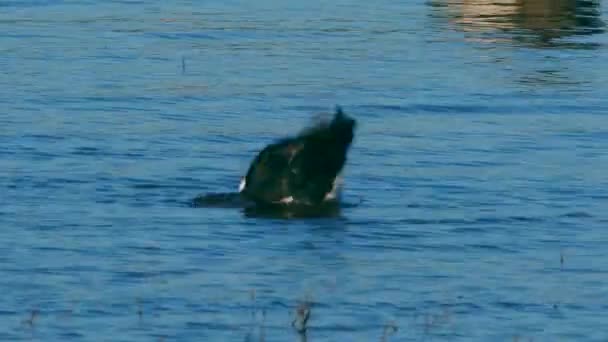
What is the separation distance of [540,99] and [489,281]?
8133mm

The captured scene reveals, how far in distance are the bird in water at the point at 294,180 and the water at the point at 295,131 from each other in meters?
0.26

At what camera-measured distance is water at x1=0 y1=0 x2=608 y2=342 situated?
11609mm

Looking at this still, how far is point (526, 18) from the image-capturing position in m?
27.1

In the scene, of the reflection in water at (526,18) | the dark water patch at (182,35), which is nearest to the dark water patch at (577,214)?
the reflection in water at (526,18)

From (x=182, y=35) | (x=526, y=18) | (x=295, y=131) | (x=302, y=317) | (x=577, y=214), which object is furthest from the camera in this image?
(x=526, y=18)

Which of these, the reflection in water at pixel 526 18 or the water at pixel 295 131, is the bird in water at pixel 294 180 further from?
the reflection in water at pixel 526 18

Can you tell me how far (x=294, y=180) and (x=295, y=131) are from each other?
11.5 feet

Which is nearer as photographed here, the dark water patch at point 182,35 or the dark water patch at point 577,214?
the dark water patch at point 577,214

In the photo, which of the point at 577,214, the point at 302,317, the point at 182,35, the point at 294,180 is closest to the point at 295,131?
the point at 294,180

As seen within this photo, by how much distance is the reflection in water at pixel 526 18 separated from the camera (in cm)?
2572

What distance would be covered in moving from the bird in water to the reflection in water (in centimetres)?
1048

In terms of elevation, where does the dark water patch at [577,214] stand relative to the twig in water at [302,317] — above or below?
below

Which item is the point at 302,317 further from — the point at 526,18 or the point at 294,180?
the point at 526,18

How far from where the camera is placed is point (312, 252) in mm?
13289
